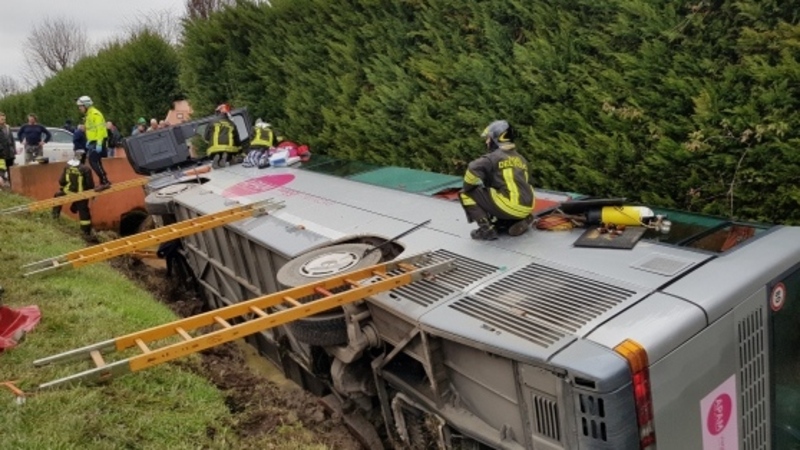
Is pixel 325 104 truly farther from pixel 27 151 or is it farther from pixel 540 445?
pixel 540 445

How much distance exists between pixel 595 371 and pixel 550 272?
1.04 m

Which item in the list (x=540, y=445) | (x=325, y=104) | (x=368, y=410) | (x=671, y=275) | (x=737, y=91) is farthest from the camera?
(x=325, y=104)

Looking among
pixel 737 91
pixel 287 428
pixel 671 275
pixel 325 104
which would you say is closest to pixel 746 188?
pixel 737 91

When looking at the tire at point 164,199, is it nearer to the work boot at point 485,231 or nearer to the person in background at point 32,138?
the work boot at point 485,231

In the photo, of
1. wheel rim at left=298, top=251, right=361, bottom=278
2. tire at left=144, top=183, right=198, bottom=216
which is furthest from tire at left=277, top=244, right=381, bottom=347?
tire at left=144, top=183, right=198, bottom=216

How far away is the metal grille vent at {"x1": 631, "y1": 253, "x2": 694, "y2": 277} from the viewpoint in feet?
10.8

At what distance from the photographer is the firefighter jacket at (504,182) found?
4238 mm

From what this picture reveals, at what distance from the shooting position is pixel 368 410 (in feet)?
14.3

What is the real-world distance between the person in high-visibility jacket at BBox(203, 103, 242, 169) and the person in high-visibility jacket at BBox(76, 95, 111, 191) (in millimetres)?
2632

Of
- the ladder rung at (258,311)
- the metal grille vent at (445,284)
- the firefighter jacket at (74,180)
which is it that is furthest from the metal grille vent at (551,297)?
the firefighter jacket at (74,180)

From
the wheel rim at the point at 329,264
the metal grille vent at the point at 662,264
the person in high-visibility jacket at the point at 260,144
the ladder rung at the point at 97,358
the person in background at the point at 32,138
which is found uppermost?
the person in background at the point at 32,138

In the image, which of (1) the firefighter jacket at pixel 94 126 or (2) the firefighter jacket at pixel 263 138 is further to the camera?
(1) the firefighter jacket at pixel 94 126

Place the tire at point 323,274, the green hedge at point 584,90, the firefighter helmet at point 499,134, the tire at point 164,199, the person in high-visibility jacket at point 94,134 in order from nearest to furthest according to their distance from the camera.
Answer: the tire at point 323,274, the firefighter helmet at point 499,134, the green hedge at point 584,90, the tire at point 164,199, the person in high-visibility jacket at point 94,134

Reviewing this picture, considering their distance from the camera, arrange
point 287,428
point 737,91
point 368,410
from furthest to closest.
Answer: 1. point 737,91
2. point 368,410
3. point 287,428
